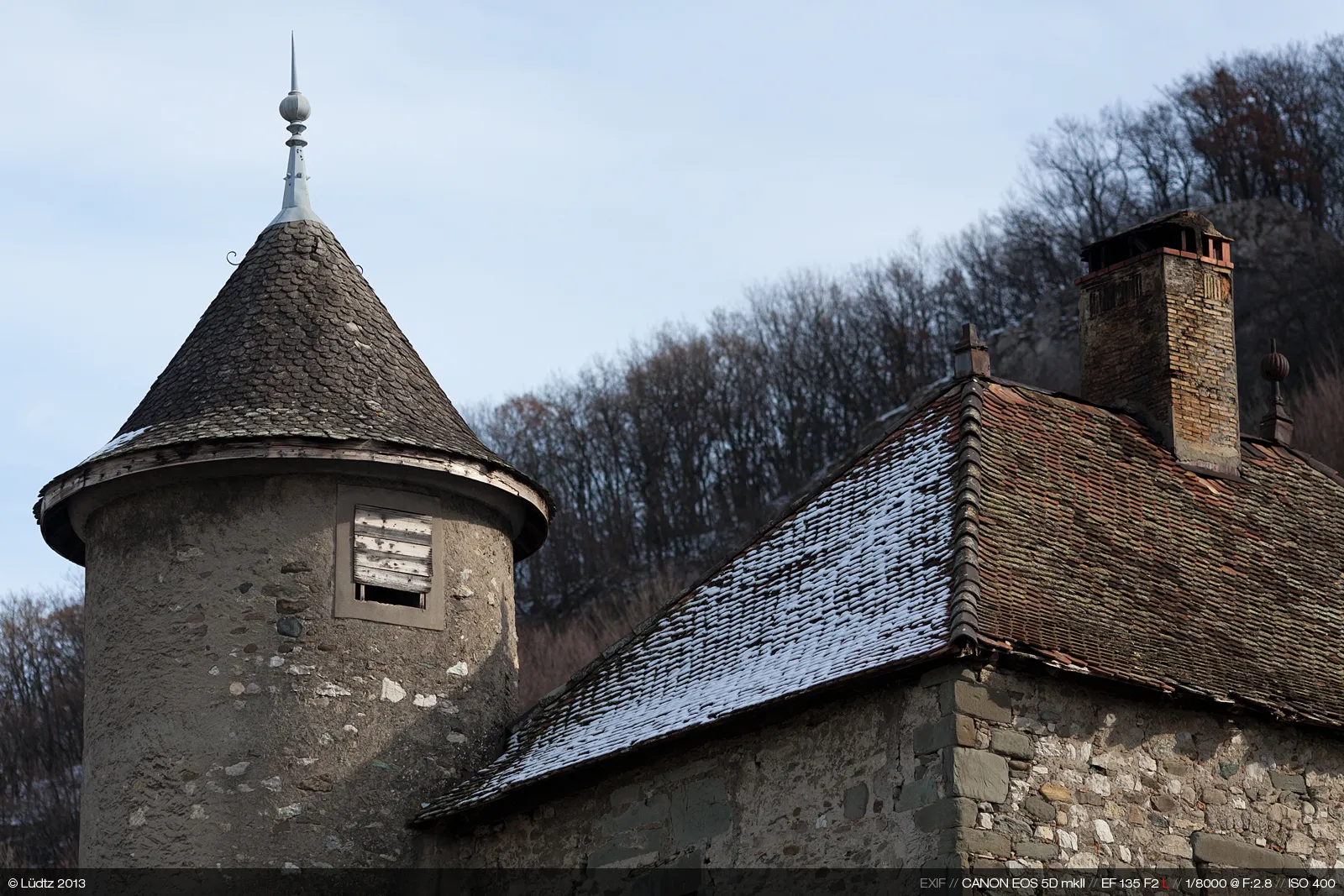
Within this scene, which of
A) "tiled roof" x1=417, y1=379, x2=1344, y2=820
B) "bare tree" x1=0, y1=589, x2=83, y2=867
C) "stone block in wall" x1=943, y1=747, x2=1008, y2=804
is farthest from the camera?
"bare tree" x1=0, y1=589, x2=83, y2=867

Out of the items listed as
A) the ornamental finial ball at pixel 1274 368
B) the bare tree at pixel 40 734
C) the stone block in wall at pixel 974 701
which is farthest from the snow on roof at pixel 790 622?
the bare tree at pixel 40 734

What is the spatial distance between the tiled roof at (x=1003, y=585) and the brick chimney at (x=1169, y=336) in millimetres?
274

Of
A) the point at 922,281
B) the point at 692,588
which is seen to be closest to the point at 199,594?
the point at 692,588

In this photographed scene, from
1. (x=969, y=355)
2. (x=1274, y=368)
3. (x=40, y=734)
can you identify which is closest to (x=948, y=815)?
(x=969, y=355)

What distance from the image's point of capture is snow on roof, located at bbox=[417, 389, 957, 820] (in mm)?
12219

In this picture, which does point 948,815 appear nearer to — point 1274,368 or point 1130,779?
point 1130,779

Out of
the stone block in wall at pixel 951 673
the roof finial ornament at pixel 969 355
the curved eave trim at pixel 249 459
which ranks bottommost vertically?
the stone block in wall at pixel 951 673

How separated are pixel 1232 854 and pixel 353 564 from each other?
640cm

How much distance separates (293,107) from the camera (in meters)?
17.1

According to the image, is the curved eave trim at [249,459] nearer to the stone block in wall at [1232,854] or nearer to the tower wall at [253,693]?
the tower wall at [253,693]

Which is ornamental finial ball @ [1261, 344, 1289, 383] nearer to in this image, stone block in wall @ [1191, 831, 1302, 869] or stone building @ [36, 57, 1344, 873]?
stone building @ [36, 57, 1344, 873]

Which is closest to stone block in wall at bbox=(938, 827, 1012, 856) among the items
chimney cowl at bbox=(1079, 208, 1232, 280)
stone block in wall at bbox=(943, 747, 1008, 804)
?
stone block in wall at bbox=(943, 747, 1008, 804)

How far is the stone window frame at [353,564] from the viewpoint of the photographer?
14484 millimetres

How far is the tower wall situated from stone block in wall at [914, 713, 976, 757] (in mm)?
4503
